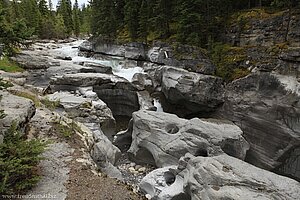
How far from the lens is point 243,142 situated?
14539 mm

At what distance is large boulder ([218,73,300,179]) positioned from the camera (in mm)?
16641

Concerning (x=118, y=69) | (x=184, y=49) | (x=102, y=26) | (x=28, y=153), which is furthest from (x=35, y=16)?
(x=28, y=153)

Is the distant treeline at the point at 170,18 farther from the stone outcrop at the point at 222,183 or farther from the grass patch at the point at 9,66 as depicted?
the stone outcrop at the point at 222,183

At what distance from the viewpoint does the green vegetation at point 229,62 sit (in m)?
23.0

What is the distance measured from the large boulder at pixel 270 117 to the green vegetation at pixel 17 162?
1468 centimetres

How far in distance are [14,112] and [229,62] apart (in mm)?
19072

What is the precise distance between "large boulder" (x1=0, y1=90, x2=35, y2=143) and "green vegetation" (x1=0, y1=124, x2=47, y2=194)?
2.51 feet

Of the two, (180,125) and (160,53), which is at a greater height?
(160,53)

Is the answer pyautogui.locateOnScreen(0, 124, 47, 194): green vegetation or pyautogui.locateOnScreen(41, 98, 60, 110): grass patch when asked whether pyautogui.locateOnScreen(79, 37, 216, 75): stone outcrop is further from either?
pyautogui.locateOnScreen(0, 124, 47, 194): green vegetation

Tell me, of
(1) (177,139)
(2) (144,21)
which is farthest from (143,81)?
(2) (144,21)

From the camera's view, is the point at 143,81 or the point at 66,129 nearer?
the point at 66,129

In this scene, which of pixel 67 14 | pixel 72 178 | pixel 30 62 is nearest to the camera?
pixel 72 178

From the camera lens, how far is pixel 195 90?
73.2 ft

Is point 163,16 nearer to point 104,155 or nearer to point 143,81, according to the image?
point 143,81
